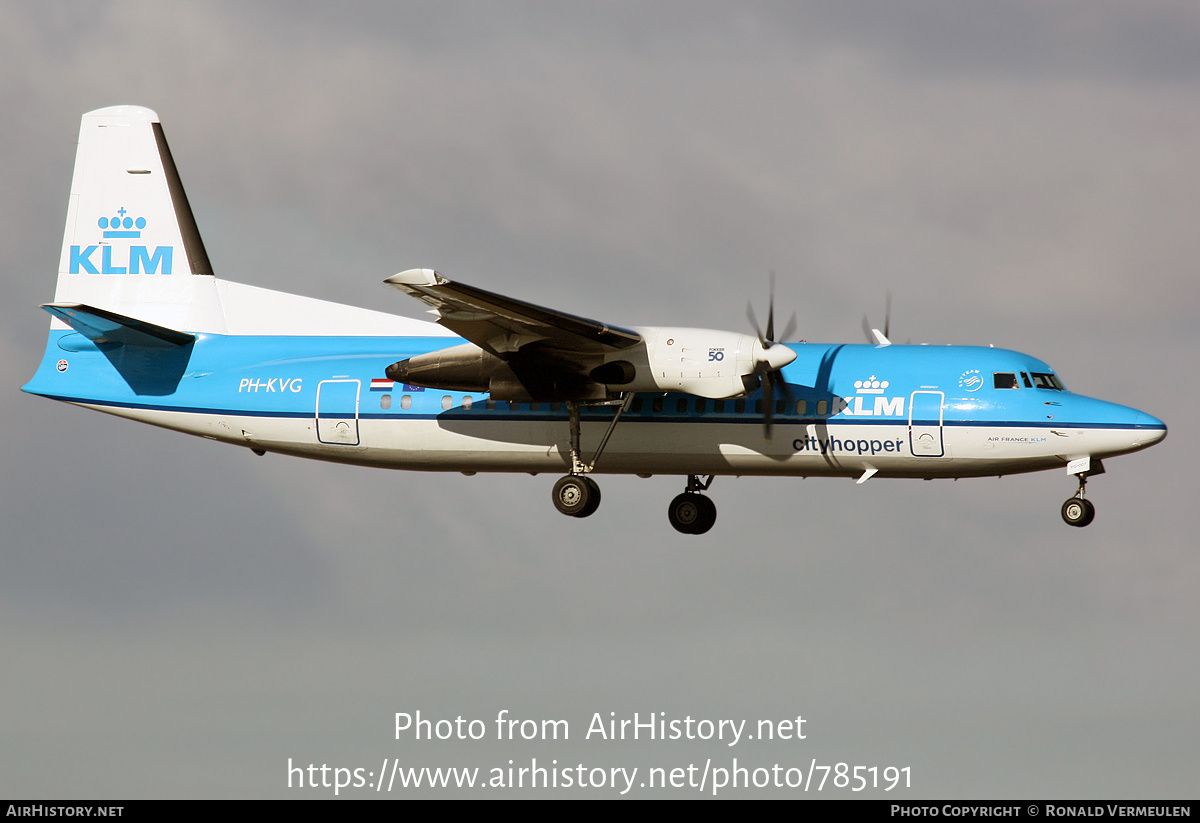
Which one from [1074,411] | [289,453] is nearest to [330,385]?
[289,453]

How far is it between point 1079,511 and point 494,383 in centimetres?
928

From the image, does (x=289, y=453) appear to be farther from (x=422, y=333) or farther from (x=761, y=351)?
(x=761, y=351)

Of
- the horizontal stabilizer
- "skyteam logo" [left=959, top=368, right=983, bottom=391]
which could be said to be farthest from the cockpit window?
the horizontal stabilizer

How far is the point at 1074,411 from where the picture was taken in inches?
855

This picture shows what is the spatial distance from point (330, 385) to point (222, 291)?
139 inches

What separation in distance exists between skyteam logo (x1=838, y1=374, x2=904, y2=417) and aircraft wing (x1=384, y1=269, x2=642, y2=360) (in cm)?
357

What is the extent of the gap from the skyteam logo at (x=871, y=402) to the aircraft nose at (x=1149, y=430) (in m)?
3.55

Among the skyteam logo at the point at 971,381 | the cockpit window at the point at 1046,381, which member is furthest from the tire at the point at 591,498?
the cockpit window at the point at 1046,381

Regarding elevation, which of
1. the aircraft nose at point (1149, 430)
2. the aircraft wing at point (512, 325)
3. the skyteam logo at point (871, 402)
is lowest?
the aircraft nose at point (1149, 430)

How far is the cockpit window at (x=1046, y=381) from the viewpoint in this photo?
72.9 feet

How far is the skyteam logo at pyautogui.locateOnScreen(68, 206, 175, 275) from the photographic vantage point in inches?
1054

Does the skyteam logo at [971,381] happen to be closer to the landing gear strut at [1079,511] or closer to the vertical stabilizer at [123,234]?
the landing gear strut at [1079,511]

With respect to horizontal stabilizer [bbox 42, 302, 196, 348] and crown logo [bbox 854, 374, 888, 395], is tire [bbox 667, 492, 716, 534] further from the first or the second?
horizontal stabilizer [bbox 42, 302, 196, 348]

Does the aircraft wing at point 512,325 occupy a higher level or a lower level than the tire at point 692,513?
higher
